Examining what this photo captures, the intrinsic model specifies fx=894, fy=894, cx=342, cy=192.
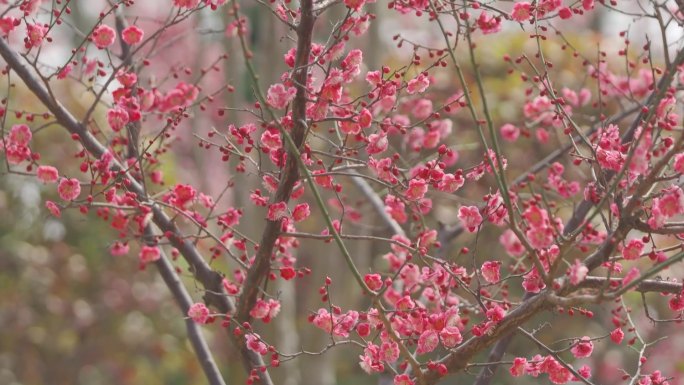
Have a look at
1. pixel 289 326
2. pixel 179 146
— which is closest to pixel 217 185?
pixel 179 146

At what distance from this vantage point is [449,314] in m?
2.58

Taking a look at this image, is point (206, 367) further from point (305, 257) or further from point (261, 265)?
point (305, 257)

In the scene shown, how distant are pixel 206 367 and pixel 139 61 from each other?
1097 millimetres

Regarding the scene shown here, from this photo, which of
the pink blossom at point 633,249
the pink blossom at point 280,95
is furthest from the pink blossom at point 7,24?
the pink blossom at point 633,249

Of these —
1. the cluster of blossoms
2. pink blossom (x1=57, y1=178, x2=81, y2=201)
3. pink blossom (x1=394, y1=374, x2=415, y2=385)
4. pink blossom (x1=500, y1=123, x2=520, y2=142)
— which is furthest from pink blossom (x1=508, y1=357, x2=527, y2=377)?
pink blossom (x1=500, y1=123, x2=520, y2=142)

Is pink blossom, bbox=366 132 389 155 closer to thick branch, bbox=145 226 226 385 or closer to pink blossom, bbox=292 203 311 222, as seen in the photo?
pink blossom, bbox=292 203 311 222

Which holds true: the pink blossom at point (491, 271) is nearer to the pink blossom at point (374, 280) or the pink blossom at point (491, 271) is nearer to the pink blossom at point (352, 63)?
the pink blossom at point (374, 280)

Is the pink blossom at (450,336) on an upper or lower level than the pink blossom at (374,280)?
lower

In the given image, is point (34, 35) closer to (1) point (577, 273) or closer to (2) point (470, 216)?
(2) point (470, 216)

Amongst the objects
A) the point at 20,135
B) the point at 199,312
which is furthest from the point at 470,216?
the point at 20,135

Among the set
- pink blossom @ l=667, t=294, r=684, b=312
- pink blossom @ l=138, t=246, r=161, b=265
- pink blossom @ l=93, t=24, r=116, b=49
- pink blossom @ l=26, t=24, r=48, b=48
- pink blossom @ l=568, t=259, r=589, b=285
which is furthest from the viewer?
pink blossom @ l=138, t=246, r=161, b=265

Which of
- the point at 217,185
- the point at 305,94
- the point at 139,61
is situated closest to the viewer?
the point at 305,94

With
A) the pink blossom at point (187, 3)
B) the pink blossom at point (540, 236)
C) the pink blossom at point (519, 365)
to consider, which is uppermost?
the pink blossom at point (187, 3)


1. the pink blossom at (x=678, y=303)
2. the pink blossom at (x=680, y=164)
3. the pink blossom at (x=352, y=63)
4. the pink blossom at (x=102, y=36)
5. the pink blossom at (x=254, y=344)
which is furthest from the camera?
the pink blossom at (x=102, y=36)
